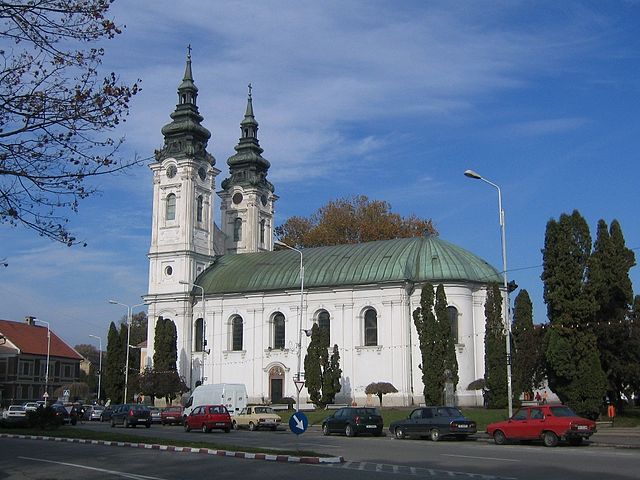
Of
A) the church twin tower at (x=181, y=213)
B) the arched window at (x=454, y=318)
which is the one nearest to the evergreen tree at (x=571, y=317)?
the arched window at (x=454, y=318)

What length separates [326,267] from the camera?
215 feet

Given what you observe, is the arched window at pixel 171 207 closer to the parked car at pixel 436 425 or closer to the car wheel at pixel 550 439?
the parked car at pixel 436 425

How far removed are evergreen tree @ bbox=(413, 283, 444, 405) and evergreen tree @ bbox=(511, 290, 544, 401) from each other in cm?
501

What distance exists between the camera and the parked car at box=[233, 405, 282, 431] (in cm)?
4144

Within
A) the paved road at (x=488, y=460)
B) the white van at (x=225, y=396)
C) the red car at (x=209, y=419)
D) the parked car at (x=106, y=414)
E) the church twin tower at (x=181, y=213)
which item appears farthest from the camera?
the church twin tower at (x=181, y=213)

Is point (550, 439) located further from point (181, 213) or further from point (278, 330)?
point (181, 213)

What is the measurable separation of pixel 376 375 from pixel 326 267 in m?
10.5

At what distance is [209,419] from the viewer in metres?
37.6

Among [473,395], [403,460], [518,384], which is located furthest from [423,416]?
[473,395]

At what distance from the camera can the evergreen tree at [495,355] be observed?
166 ft

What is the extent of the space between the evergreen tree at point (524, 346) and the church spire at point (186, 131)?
1360 inches

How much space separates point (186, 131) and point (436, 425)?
4803 centimetres

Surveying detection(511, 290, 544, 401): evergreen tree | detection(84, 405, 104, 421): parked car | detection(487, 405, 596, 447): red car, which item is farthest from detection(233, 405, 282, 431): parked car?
detection(84, 405, 104, 421): parked car

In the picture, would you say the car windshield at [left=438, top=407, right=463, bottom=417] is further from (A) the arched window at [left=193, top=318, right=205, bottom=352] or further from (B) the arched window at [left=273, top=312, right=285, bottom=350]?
(A) the arched window at [left=193, top=318, right=205, bottom=352]
